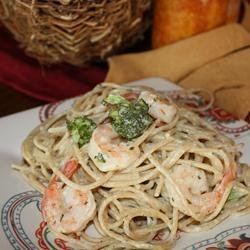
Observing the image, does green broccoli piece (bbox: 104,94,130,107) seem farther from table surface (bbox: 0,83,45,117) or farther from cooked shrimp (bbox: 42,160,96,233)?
table surface (bbox: 0,83,45,117)

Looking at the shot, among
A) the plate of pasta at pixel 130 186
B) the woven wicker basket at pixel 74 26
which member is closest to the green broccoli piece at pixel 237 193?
the plate of pasta at pixel 130 186

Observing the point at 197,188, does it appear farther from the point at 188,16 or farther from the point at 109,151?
the point at 188,16

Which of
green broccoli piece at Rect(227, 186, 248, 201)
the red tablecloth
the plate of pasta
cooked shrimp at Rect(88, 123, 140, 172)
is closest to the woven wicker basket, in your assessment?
the red tablecloth

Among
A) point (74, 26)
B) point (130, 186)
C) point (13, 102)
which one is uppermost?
point (74, 26)

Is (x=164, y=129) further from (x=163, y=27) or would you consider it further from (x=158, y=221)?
(x=163, y=27)

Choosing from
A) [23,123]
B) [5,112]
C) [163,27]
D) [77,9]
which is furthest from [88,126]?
[163,27]

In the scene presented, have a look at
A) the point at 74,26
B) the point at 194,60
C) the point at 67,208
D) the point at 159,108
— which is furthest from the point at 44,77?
the point at 67,208

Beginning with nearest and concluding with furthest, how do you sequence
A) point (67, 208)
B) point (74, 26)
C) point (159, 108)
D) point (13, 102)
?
point (67, 208), point (159, 108), point (74, 26), point (13, 102)

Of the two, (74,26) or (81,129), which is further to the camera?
(74,26)
